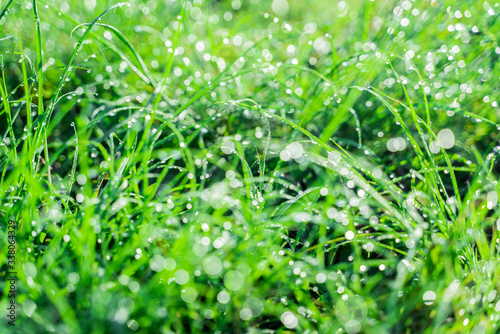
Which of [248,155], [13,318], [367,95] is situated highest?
[367,95]

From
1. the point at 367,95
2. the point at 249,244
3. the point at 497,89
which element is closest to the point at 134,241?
the point at 249,244

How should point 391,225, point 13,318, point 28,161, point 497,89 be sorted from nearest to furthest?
point 13,318
point 28,161
point 391,225
point 497,89

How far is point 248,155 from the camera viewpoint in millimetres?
872

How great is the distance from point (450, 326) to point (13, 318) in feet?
2.21

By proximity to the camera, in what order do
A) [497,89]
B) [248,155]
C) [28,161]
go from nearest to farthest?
[28,161], [248,155], [497,89]

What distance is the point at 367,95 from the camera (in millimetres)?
988

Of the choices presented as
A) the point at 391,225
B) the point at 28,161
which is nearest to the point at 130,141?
the point at 28,161

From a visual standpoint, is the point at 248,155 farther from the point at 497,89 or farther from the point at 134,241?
the point at 497,89

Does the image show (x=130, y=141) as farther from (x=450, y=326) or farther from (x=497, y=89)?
(x=497, y=89)

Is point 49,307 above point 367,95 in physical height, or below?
below

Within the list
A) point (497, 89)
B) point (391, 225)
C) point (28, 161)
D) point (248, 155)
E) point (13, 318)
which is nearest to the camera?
point (13, 318)

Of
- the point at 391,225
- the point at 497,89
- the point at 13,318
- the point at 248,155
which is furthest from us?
the point at 497,89

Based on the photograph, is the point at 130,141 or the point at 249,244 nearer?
the point at 249,244

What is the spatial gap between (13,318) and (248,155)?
0.54 metres
